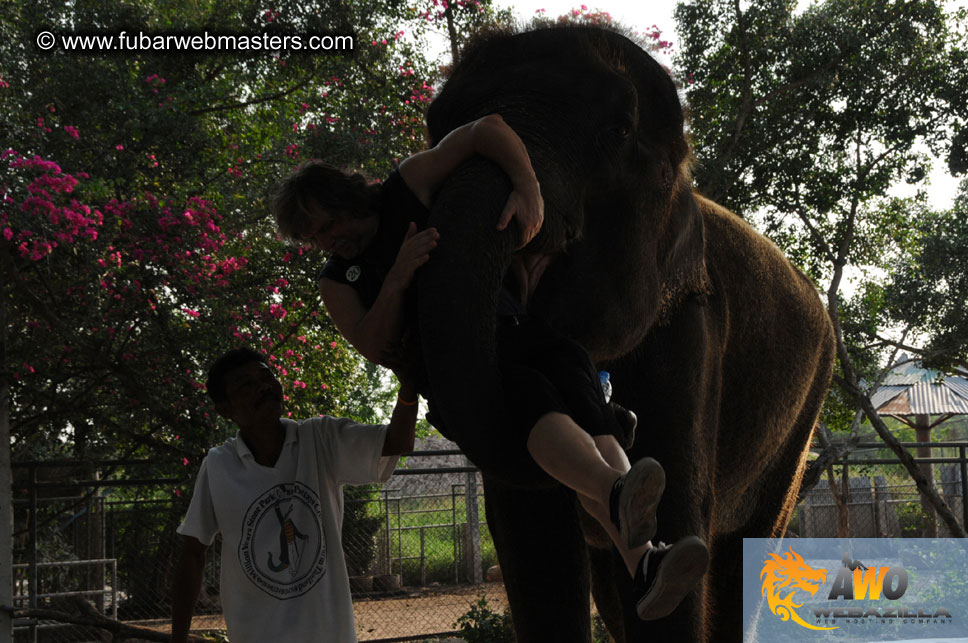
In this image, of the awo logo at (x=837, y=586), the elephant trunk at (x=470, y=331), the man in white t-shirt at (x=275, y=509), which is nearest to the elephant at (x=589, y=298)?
the elephant trunk at (x=470, y=331)

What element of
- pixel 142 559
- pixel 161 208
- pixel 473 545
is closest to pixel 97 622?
pixel 161 208

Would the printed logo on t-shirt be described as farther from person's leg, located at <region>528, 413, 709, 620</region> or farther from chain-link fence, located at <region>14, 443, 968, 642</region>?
chain-link fence, located at <region>14, 443, 968, 642</region>

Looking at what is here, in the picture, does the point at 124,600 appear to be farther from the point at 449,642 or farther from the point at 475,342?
the point at 475,342

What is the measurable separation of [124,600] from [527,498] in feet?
28.3

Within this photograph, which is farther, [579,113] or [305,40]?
[305,40]

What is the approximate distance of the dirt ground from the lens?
8.97 m

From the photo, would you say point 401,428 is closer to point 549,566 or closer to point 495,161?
point 549,566

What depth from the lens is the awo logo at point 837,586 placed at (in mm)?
6012

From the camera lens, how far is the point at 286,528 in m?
2.86

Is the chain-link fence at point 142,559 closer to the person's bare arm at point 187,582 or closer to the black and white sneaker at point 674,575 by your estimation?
the person's bare arm at point 187,582

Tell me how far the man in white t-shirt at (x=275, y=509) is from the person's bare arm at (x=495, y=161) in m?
0.71

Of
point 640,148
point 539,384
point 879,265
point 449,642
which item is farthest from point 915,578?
point 539,384

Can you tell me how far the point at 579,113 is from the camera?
2678 millimetres

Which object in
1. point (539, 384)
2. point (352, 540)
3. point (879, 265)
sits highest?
point (879, 265)
